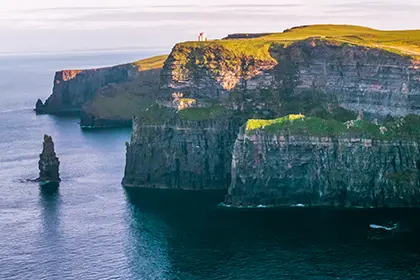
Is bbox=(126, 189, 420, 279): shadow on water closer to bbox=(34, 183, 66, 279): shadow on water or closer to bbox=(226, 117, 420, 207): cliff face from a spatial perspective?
bbox=(226, 117, 420, 207): cliff face

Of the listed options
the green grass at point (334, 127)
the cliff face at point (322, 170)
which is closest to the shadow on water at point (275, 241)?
the cliff face at point (322, 170)

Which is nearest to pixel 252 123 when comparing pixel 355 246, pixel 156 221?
pixel 156 221

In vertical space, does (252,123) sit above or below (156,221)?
above

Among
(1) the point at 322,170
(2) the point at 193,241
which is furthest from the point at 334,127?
(2) the point at 193,241

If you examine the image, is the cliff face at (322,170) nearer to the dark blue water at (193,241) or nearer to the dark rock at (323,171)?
the dark rock at (323,171)

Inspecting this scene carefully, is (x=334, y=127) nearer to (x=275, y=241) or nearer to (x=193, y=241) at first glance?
(x=275, y=241)

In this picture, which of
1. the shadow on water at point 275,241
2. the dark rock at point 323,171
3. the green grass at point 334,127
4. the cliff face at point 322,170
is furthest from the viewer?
the green grass at point 334,127

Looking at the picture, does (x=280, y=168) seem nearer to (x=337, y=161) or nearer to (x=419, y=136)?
(x=337, y=161)

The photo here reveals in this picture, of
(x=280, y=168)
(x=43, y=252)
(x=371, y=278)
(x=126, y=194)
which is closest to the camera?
(x=371, y=278)
